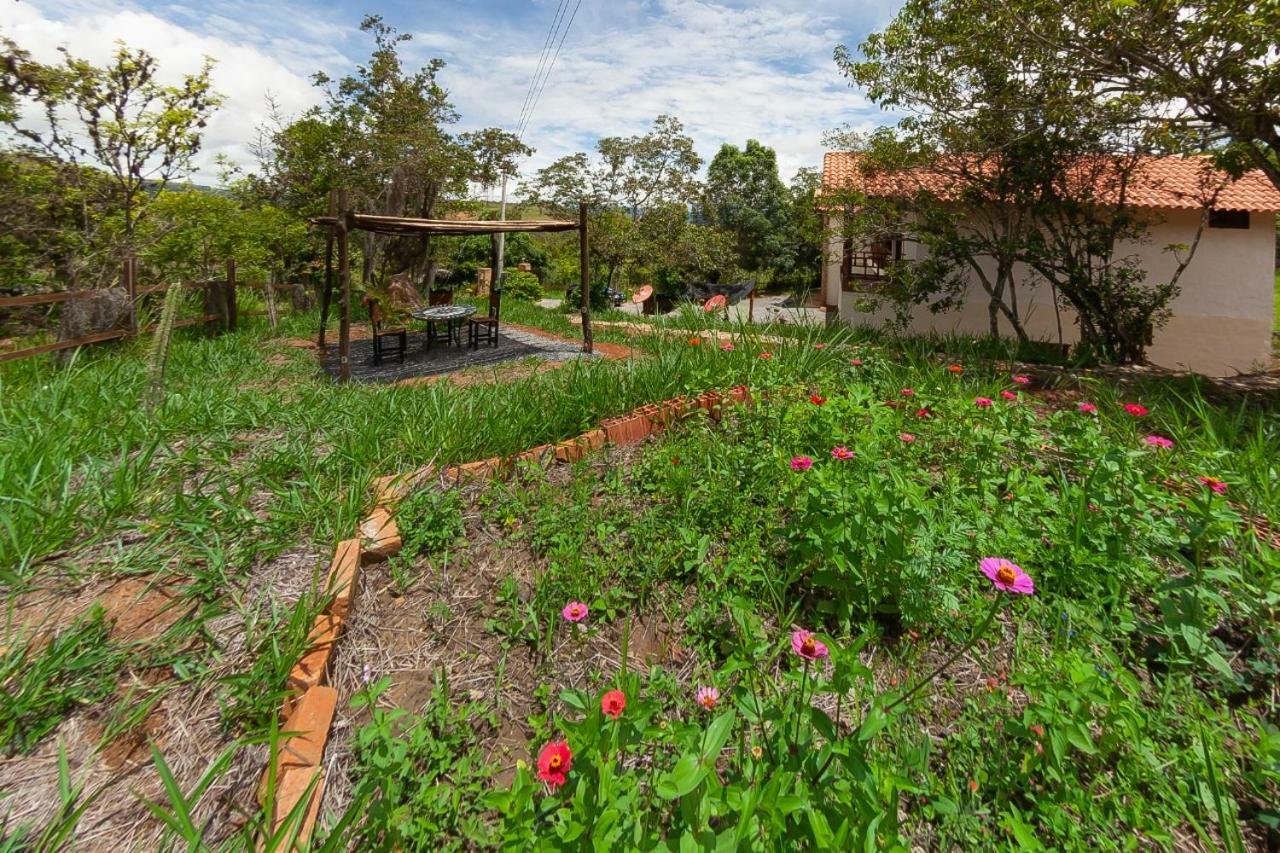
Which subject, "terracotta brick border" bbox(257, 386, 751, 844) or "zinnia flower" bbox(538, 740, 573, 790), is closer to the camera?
"zinnia flower" bbox(538, 740, 573, 790)

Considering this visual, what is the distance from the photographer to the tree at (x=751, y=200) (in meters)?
22.9

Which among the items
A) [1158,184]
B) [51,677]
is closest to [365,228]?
[51,677]

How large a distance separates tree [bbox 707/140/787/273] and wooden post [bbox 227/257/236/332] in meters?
18.5

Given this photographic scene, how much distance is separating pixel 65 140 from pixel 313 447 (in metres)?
6.25

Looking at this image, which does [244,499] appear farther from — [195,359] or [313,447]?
[195,359]

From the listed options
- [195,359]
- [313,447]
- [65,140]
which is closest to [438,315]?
[195,359]

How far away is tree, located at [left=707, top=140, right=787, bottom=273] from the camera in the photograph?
75.1ft

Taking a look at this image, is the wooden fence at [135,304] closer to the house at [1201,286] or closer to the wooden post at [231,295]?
the wooden post at [231,295]

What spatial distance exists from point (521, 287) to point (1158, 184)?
13012 mm

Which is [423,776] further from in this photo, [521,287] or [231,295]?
[521,287]

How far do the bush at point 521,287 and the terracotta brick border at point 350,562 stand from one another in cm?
1314

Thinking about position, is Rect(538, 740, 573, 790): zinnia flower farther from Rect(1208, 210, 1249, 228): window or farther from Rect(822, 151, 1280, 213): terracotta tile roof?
Rect(1208, 210, 1249, 228): window

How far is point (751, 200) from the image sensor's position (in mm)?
23656

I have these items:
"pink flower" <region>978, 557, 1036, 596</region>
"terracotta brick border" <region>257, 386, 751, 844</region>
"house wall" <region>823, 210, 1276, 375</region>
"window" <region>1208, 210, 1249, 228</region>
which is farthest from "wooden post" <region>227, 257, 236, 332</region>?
"window" <region>1208, 210, 1249, 228</region>
